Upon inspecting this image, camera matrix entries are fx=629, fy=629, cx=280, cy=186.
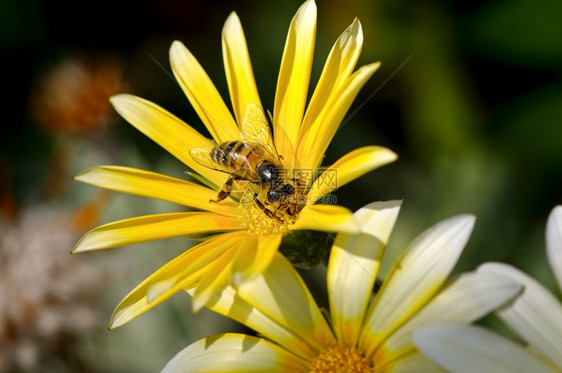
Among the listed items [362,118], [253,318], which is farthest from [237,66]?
[362,118]

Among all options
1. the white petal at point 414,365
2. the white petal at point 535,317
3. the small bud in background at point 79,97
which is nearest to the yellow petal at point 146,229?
the white petal at point 414,365

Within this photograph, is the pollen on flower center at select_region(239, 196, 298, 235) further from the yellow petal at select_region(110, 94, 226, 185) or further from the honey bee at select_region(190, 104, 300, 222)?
the yellow petal at select_region(110, 94, 226, 185)

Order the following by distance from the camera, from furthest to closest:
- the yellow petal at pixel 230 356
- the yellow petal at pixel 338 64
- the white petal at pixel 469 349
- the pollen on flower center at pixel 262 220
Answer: the pollen on flower center at pixel 262 220
the yellow petal at pixel 338 64
the yellow petal at pixel 230 356
the white petal at pixel 469 349

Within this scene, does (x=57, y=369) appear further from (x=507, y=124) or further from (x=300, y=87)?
(x=507, y=124)

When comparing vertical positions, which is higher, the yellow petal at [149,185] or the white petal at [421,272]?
the yellow petal at [149,185]

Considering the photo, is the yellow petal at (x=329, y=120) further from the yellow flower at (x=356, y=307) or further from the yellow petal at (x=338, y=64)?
the yellow flower at (x=356, y=307)
